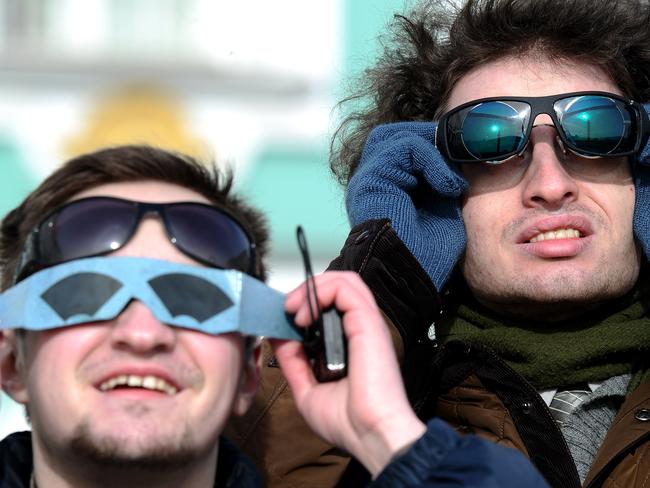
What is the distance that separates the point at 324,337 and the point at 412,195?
1.15 meters

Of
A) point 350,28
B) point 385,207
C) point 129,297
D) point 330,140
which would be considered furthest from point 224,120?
point 129,297

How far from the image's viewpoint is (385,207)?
3225 millimetres

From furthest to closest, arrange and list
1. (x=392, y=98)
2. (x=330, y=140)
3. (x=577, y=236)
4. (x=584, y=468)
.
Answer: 1. (x=330, y=140)
2. (x=392, y=98)
3. (x=577, y=236)
4. (x=584, y=468)

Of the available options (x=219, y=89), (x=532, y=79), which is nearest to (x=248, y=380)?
(x=532, y=79)

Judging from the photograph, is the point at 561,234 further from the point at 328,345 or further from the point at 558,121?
the point at 328,345

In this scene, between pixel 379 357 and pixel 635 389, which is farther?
pixel 635 389

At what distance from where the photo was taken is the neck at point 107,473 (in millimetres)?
2209

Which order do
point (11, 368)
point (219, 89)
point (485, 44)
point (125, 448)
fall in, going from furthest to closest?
point (219, 89) → point (485, 44) → point (11, 368) → point (125, 448)

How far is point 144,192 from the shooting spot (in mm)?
2441

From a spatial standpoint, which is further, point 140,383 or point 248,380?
point 248,380

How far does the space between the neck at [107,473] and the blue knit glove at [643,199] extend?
126 centimetres

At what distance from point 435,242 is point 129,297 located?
3.75ft

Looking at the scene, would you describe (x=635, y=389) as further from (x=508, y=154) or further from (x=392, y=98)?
(x=392, y=98)

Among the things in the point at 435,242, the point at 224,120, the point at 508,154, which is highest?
the point at 508,154
